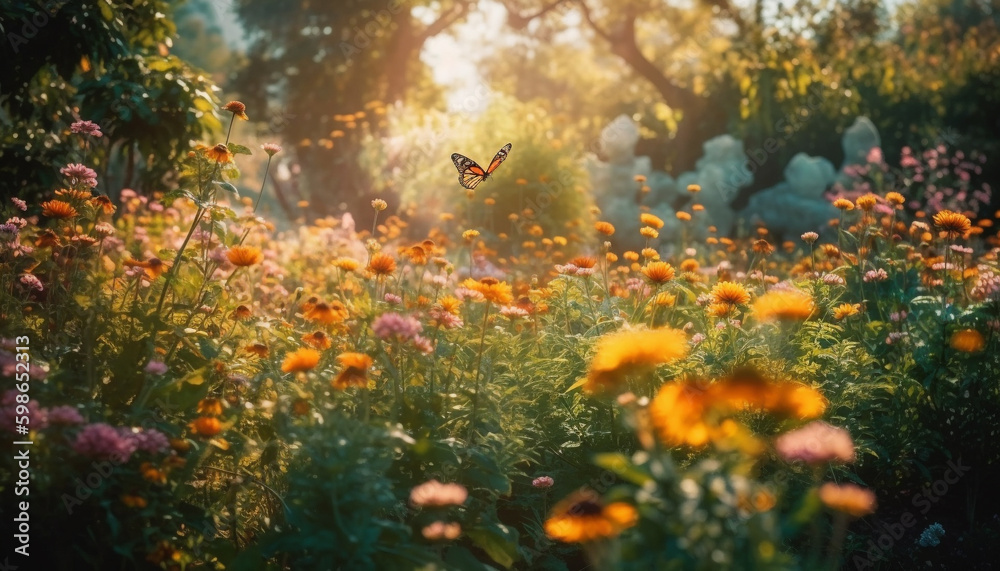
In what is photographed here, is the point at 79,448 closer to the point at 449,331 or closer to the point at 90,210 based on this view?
the point at 449,331

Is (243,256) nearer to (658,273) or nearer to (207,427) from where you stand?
(207,427)

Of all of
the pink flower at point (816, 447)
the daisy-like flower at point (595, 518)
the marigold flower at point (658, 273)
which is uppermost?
the marigold flower at point (658, 273)

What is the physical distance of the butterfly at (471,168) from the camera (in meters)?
5.22

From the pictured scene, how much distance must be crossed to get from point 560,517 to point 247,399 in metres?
1.51

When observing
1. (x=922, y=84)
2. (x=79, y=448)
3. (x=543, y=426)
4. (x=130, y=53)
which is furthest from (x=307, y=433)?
(x=922, y=84)

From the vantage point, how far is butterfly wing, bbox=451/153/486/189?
547 centimetres

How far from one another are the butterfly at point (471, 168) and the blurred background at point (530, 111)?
13.4 inches

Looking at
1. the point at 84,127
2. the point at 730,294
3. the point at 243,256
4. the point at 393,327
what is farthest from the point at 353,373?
the point at 84,127

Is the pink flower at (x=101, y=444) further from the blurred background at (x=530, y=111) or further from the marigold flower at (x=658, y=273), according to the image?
the blurred background at (x=530, y=111)

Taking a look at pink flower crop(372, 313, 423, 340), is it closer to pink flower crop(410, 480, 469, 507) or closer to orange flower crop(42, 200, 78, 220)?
pink flower crop(410, 480, 469, 507)

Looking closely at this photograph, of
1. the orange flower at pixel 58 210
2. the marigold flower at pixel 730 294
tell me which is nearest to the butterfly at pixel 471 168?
the marigold flower at pixel 730 294

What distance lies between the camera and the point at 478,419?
8.89 feet

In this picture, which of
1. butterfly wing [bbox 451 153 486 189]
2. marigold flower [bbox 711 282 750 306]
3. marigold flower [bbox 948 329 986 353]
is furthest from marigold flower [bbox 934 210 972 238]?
butterfly wing [bbox 451 153 486 189]

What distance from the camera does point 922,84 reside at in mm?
17047
